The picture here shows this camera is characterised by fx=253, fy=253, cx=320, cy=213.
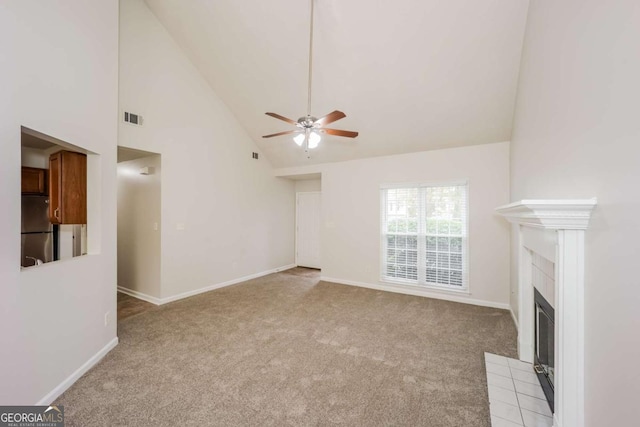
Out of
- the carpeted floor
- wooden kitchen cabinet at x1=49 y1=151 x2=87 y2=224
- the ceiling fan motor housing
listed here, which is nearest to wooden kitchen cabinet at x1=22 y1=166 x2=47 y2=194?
wooden kitchen cabinet at x1=49 y1=151 x2=87 y2=224

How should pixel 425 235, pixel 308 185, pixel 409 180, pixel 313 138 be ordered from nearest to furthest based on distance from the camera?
1. pixel 313 138
2. pixel 425 235
3. pixel 409 180
4. pixel 308 185

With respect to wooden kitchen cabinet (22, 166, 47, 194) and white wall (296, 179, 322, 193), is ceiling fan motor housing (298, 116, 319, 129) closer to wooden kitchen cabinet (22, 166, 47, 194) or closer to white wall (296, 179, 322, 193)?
wooden kitchen cabinet (22, 166, 47, 194)

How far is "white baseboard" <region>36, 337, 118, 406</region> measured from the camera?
1.93 m

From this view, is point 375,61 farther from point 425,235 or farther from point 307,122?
point 425,235

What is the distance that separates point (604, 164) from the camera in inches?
47.1

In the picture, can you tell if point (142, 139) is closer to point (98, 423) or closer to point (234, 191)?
point (234, 191)

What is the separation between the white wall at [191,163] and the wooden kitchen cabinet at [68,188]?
3.92 ft

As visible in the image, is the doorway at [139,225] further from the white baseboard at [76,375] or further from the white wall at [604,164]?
the white wall at [604,164]

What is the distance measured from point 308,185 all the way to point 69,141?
514 centimetres

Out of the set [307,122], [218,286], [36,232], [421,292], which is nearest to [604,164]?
[307,122]

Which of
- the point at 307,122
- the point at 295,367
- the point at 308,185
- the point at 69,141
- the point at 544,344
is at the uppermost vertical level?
the point at 307,122

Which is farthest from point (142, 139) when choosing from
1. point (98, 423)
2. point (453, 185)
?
point (453, 185)

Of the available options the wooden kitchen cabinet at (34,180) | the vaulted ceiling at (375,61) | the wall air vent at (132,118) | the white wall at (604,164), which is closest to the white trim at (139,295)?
the wooden kitchen cabinet at (34,180)

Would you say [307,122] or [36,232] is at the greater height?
[307,122]
